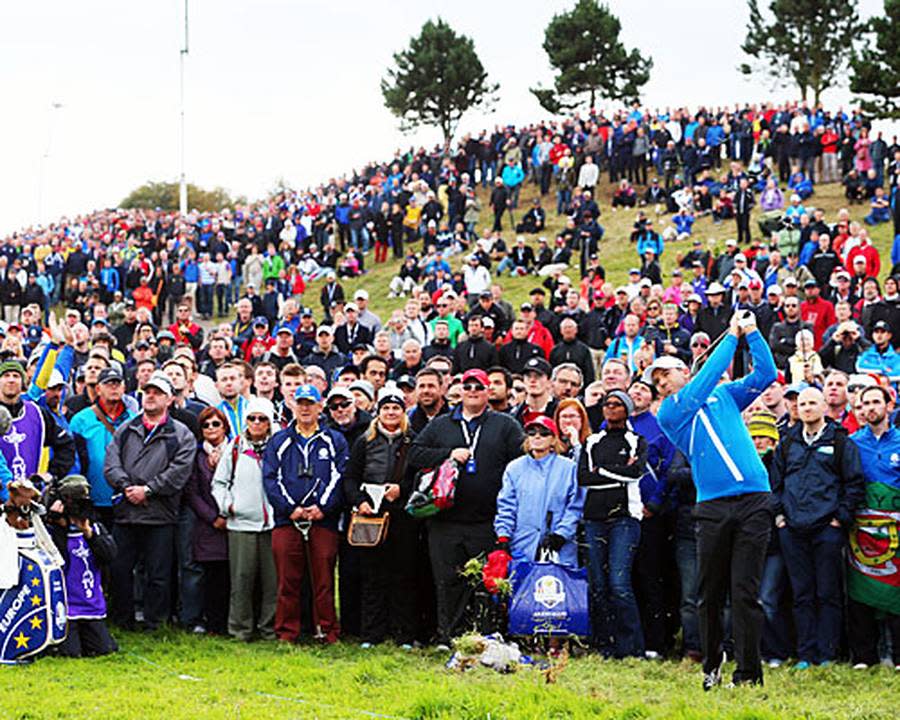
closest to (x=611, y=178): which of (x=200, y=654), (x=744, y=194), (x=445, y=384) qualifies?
(x=744, y=194)

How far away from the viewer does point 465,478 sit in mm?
8742

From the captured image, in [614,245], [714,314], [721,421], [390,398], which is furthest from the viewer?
[614,245]

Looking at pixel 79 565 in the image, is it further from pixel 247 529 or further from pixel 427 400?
pixel 427 400

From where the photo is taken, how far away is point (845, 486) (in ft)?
26.6

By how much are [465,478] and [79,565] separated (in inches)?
112

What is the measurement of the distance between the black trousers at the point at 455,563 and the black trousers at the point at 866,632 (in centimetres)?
253

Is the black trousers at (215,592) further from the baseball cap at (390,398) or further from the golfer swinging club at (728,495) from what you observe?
the golfer swinging club at (728,495)

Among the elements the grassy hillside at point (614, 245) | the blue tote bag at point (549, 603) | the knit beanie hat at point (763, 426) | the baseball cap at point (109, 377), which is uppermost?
the grassy hillside at point (614, 245)

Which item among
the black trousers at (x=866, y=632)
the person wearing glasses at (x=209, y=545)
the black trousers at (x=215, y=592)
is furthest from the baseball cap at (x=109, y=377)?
the black trousers at (x=866, y=632)

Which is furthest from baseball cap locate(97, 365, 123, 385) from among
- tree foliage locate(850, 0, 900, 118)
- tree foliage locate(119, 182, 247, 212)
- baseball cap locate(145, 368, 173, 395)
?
tree foliage locate(119, 182, 247, 212)

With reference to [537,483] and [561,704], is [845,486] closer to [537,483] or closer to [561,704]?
[537,483]

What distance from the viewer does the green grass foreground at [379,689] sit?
624 centimetres

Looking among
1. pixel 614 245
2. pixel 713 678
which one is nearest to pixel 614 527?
pixel 713 678

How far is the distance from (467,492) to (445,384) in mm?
1572
